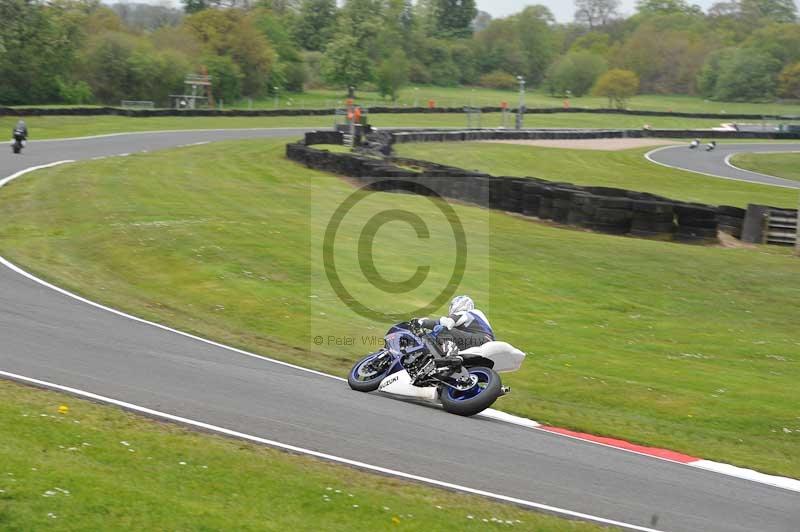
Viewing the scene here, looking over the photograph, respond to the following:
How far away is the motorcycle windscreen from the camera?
10984 millimetres

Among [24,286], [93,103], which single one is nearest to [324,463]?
[24,286]

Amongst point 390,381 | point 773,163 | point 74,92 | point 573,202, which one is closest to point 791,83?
point 773,163

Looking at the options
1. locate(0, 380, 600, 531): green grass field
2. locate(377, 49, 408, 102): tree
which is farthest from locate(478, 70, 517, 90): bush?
locate(0, 380, 600, 531): green grass field

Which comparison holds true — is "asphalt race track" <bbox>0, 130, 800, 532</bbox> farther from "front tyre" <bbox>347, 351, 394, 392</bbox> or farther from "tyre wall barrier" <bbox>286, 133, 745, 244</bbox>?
"tyre wall barrier" <bbox>286, 133, 745, 244</bbox>

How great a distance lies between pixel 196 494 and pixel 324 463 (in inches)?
60.9

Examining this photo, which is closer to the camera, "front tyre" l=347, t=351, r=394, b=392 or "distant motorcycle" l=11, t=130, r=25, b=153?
"front tyre" l=347, t=351, r=394, b=392

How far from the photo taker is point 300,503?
24.9ft

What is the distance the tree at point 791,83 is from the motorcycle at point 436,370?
128 metres

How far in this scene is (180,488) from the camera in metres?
7.55

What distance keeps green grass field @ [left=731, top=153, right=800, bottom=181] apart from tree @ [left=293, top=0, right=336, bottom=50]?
98554 mm

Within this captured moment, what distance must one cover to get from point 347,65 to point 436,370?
318ft

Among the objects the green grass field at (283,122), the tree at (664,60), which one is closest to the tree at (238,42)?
the green grass field at (283,122)

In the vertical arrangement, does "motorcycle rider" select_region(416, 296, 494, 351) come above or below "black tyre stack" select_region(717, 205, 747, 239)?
above

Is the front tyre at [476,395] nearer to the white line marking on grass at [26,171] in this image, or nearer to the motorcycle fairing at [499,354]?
the motorcycle fairing at [499,354]
